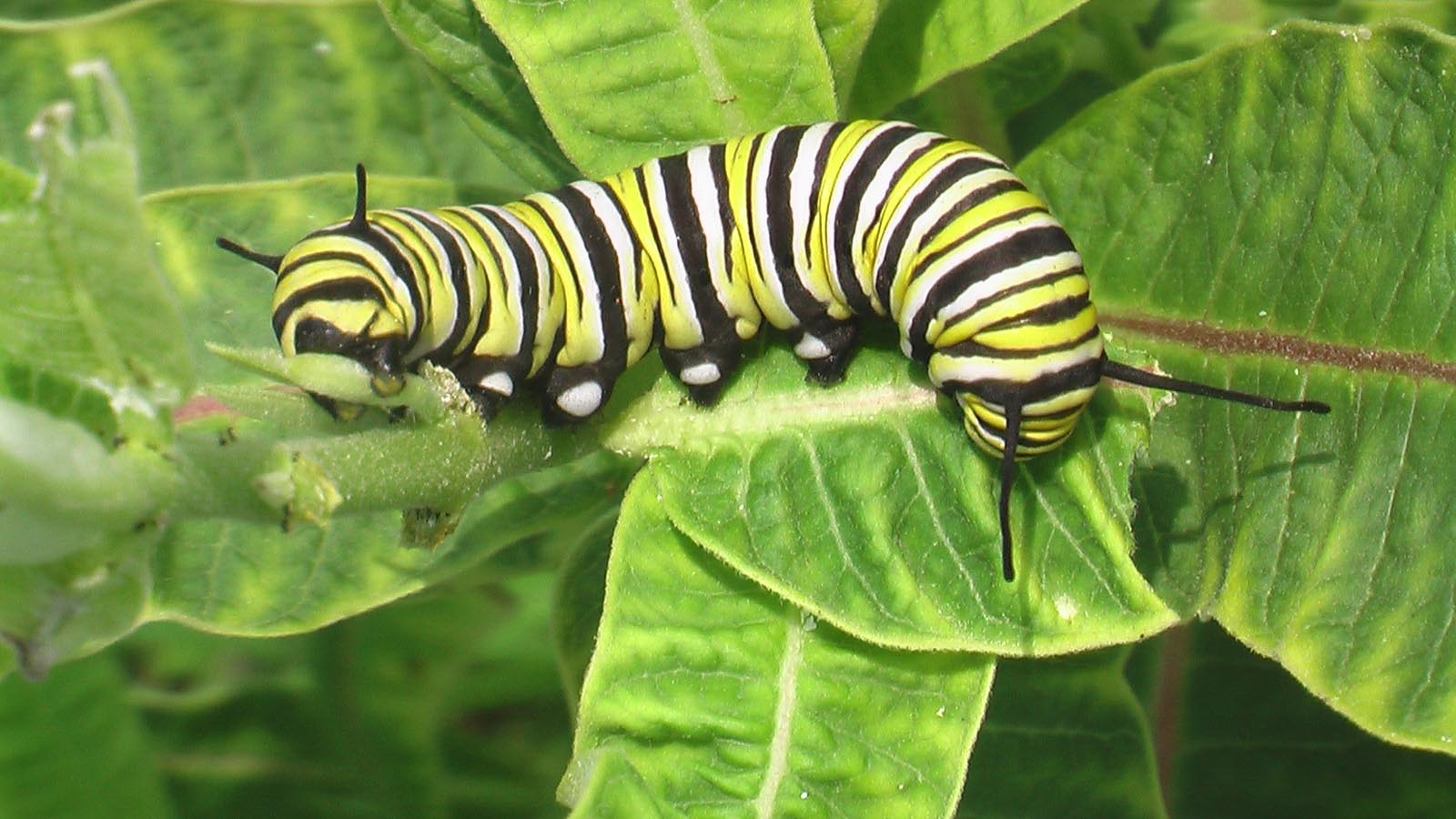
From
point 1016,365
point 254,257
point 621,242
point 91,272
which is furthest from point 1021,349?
point 91,272

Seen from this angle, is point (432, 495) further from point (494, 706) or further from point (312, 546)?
point (494, 706)

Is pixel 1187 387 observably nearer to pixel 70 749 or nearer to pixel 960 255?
pixel 960 255

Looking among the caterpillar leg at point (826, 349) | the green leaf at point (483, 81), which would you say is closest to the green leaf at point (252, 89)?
the green leaf at point (483, 81)

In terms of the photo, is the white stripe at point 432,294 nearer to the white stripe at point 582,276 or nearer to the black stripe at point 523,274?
the black stripe at point 523,274

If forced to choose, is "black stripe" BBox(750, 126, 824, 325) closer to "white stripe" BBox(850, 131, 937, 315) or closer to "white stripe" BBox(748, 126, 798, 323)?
"white stripe" BBox(748, 126, 798, 323)

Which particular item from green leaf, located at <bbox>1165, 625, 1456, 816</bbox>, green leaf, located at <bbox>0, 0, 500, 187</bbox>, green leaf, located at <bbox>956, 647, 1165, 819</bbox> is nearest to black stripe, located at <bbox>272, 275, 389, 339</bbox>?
green leaf, located at <bbox>0, 0, 500, 187</bbox>

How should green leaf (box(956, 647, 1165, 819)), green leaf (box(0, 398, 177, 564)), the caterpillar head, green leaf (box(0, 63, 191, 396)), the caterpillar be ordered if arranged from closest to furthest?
green leaf (box(0, 63, 191, 396))
green leaf (box(0, 398, 177, 564))
the caterpillar head
the caterpillar
green leaf (box(956, 647, 1165, 819))

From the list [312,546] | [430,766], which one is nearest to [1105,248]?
[312,546]
